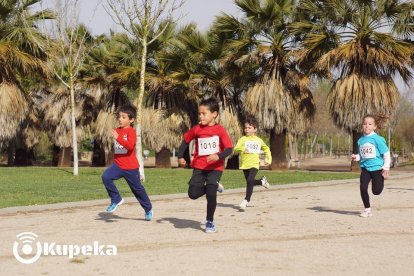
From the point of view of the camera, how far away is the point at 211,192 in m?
7.38

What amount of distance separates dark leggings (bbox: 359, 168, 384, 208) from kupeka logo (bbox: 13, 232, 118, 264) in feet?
14.1

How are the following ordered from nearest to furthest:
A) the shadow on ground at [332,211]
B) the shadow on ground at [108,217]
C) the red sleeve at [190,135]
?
1. the red sleeve at [190,135]
2. the shadow on ground at [108,217]
3. the shadow on ground at [332,211]

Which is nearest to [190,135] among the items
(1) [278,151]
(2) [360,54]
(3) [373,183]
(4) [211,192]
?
(4) [211,192]

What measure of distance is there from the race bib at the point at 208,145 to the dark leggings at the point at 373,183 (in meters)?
2.75

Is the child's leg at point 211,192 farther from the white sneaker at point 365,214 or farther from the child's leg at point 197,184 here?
the white sneaker at point 365,214

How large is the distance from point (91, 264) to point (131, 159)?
10.3ft

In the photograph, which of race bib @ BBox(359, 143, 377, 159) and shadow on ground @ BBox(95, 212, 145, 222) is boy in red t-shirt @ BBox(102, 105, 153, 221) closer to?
shadow on ground @ BBox(95, 212, 145, 222)

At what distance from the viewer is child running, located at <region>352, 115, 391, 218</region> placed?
9.01 meters

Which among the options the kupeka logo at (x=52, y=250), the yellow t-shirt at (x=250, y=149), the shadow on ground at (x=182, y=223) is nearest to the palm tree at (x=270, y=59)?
the yellow t-shirt at (x=250, y=149)

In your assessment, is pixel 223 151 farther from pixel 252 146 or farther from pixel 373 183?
pixel 252 146

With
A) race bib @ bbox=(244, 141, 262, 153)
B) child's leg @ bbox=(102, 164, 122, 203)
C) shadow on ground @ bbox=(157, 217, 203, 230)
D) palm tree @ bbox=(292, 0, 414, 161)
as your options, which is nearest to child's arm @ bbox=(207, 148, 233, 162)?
shadow on ground @ bbox=(157, 217, 203, 230)

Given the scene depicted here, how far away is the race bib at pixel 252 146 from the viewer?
408 inches

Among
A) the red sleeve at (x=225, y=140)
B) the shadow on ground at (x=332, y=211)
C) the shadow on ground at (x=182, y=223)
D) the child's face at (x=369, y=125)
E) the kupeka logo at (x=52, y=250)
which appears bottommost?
the kupeka logo at (x=52, y=250)

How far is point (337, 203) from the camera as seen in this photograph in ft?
36.4
